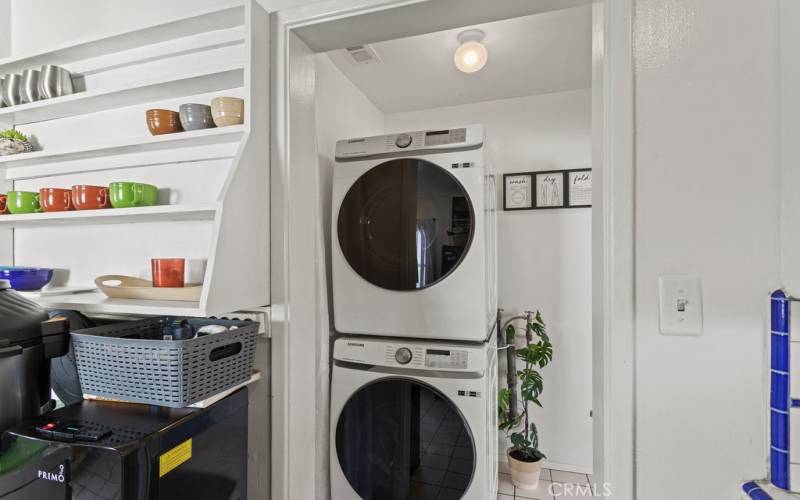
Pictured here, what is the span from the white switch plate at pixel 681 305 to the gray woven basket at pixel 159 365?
102 centimetres

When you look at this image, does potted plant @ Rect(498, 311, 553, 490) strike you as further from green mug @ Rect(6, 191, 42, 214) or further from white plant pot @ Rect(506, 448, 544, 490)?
green mug @ Rect(6, 191, 42, 214)

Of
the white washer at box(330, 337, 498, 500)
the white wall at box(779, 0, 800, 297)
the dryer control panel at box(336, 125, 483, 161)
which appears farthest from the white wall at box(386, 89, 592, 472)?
the white wall at box(779, 0, 800, 297)

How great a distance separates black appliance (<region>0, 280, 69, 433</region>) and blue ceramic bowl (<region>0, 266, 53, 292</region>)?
0.29m

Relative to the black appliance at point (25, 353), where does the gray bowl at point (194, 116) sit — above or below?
above

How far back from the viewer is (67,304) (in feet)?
3.45

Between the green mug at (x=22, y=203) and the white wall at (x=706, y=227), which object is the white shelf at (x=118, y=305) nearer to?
the green mug at (x=22, y=203)

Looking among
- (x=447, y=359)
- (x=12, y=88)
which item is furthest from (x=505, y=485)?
(x=12, y=88)

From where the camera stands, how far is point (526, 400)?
2.12 m

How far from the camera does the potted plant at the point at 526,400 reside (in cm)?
209

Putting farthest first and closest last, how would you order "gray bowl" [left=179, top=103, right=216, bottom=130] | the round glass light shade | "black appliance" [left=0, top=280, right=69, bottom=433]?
the round glass light shade
"gray bowl" [left=179, top=103, right=216, bottom=130]
"black appliance" [left=0, top=280, right=69, bottom=433]

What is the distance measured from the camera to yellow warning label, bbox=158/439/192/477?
741 mm

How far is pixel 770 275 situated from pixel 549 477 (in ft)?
6.47

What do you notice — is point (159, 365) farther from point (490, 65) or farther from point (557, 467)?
point (557, 467)

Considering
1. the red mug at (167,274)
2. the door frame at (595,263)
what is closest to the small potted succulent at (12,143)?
the red mug at (167,274)
